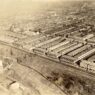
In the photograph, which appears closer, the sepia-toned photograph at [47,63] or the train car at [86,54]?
the sepia-toned photograph at [47,63]

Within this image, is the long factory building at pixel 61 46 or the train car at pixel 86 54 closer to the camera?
the long factory building at pixel 61 46

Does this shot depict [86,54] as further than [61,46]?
No

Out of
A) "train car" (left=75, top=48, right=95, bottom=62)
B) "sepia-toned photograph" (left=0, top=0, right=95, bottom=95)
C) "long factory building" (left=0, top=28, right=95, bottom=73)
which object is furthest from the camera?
"train car" (left=75, top=48, right=95, bottom=62)

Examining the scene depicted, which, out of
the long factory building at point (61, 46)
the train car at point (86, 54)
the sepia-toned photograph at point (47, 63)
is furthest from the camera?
the train car at point (86, 54)

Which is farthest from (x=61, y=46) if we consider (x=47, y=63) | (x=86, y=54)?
(x=47, y=63)

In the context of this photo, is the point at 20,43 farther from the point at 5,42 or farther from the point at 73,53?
the point at 73,53

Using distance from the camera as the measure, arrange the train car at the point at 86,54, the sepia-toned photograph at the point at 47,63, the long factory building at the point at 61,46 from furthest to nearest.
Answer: the train car at the point at 86,54, the long factory building at the point at 61,46, the sepia-toned photograph at the point at 47,63

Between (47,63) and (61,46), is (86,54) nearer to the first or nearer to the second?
(61,46)

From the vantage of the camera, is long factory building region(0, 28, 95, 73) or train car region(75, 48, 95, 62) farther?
train car region(75, 48, 95, 62)

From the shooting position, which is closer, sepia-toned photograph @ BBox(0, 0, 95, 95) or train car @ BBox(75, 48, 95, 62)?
sepia-toned photograph @ BBox(0, 0, 95, 95)

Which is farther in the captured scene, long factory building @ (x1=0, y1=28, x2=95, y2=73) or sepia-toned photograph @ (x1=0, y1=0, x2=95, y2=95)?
long factory building @ (x1=0, y1=28, x2=95, y2=73)

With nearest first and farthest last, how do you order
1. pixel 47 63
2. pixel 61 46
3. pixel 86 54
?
pixel 47 63 → pixel 86 54 → pixel 61 46

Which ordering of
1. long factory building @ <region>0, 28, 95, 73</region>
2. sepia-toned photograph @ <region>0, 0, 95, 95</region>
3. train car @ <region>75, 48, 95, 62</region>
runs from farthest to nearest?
train car @ <region>75, 48, 95, 62</region>
long factory building @ <region>0, 28, 95, 73</region>
sepia-toned photograph @ <region>0, 0, 95, 95</region>
